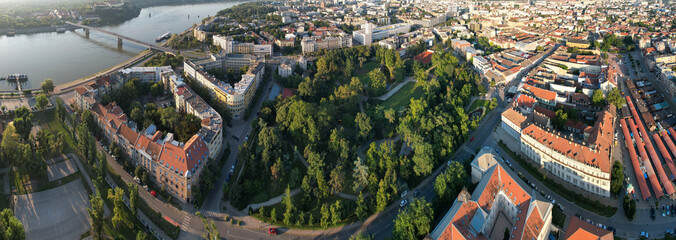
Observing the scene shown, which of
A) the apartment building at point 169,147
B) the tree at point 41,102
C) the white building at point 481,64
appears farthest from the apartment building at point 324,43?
the tree at point 41,102

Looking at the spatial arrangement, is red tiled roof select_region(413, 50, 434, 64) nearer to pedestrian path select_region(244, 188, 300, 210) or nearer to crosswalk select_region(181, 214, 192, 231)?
pedestrian path select_region(244, 188, 300, 210)

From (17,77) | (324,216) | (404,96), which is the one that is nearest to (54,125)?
(17,77)

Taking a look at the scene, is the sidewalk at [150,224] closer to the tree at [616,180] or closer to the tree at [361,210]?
the tree at [361,210]

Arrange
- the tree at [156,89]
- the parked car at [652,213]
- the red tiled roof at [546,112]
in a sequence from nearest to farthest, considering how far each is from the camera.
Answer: the parked car at [652,213] < the red tiled roof at [546,112] < the tree at [156,89]

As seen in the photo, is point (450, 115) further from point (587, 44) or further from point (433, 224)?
point (587, 44)

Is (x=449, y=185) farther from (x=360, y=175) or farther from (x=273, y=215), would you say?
(x=273, y=215)

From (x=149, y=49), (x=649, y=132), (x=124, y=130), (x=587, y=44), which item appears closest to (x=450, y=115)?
(x=649, y=132)

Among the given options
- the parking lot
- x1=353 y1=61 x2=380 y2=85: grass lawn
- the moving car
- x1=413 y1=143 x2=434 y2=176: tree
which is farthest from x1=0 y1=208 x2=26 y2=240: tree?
x1=353 y1=61 x2=380 y2=85: grass lawn
